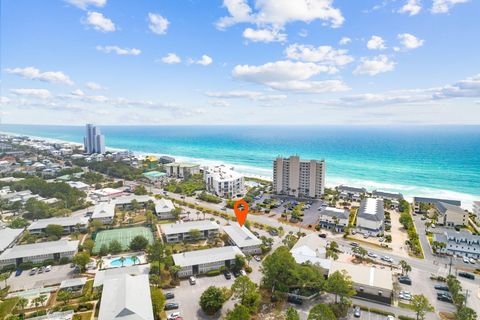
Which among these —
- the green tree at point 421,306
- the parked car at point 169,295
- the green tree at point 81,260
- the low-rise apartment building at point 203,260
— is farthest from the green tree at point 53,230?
the green tree at point 421,306

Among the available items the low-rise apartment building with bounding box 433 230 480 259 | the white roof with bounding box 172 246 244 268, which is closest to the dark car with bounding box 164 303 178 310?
the white roof with bounding box 172 246 244 268

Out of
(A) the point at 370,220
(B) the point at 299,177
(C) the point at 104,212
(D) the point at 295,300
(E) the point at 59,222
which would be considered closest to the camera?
(D) the point at 295,300

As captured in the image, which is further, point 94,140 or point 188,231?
point 94,140

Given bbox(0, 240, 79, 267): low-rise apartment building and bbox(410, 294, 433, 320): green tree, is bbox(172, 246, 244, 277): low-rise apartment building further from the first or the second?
bbox(410, 294, 433, 320): green tree

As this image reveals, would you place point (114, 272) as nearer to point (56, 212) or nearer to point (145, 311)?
point (145, 311)

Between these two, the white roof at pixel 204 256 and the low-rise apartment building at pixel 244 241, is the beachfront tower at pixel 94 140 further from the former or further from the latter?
the white roof at pixel 204 256

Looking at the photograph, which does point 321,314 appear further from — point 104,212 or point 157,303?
point 104,212

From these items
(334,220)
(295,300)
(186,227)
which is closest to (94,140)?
(186,227)
